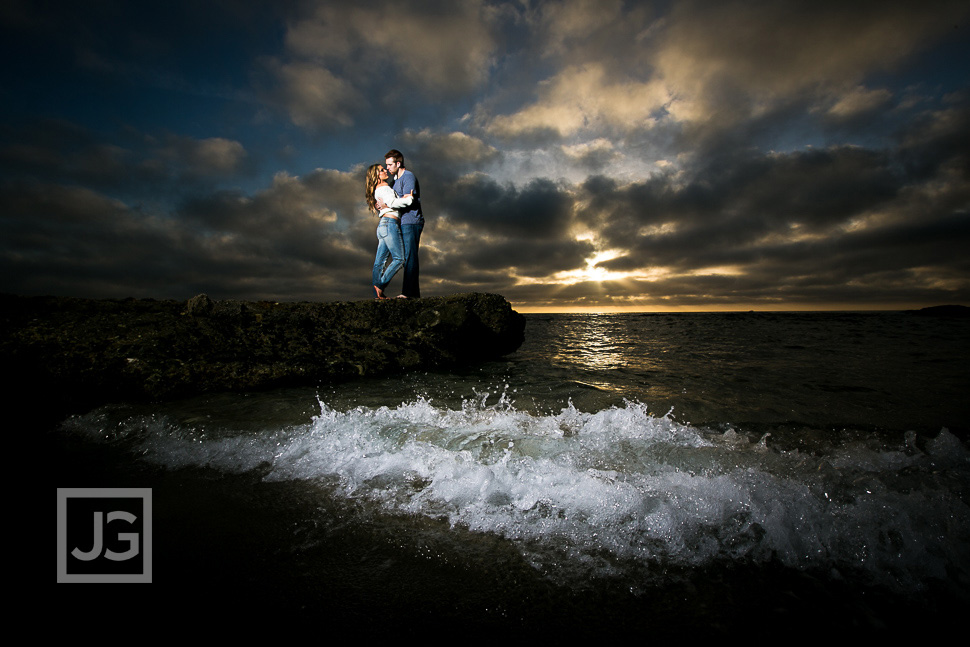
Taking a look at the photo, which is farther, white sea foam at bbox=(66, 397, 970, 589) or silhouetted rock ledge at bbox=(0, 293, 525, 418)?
silhouetted rock ledge at bbox=(0, 293, 525, 418)

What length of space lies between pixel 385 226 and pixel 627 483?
5.98m

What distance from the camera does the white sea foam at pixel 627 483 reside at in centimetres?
157

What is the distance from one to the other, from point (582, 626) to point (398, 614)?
0.64 metres

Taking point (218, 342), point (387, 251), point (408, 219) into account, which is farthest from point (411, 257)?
point (218, 342)

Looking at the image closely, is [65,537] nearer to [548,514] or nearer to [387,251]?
[548,514]

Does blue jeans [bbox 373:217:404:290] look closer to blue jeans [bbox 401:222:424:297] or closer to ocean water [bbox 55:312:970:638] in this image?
blue jeans [bbox 401:222:424:297]

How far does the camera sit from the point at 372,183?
6.82 meters

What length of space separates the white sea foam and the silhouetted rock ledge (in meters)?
1.07

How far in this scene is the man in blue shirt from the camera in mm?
6633

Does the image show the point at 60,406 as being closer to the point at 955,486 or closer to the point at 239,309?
the point at 239,309

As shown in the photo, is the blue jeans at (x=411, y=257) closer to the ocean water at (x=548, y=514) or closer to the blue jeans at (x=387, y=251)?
the blue jeans at (x=387, y=251)

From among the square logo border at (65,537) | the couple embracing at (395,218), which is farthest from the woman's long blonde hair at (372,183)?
the square logo border at (65,537)

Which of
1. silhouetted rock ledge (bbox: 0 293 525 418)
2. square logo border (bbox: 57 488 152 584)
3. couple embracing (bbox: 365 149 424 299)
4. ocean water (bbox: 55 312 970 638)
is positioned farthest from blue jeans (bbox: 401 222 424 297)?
square logo border (bbox: 57 488 152 584)

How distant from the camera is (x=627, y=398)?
13.7ft
